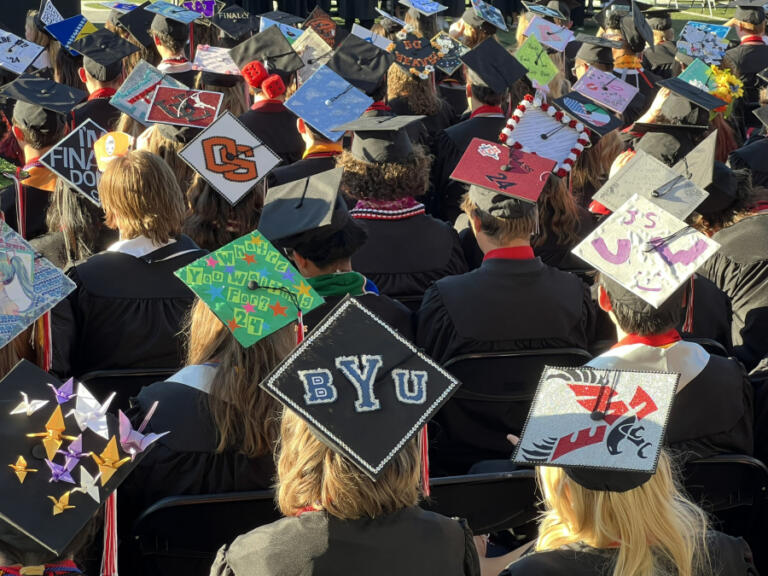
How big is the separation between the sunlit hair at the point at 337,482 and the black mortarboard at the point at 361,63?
517 cm

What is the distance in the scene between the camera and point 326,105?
6.22 m

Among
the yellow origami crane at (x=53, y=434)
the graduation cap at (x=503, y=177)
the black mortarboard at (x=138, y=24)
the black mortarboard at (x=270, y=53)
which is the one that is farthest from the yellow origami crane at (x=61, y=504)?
the black mortarboard at (x=138, y=24)

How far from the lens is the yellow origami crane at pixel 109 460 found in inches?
92.7

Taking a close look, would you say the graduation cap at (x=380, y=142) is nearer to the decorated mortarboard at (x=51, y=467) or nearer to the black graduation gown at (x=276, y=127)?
the black graduation gown at (x=276, y=127)

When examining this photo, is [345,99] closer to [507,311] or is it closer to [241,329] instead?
[507,311]

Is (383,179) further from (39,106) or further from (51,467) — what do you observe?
(51,467)

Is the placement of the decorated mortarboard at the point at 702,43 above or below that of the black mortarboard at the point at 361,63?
below

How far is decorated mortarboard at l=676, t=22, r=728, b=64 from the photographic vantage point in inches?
364

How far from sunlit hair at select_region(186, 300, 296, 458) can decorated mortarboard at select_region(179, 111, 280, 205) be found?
1.94 m

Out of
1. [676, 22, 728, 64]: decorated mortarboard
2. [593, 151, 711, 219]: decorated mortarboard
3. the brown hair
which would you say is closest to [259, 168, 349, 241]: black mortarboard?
the brown hair

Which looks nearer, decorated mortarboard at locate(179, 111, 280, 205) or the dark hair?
the dark hair

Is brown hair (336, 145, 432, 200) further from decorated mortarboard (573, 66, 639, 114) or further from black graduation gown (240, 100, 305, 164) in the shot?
black graduation gown (240, 100, 305, 164)

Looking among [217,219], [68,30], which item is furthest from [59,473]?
[68,30]

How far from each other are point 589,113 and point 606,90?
85 cm
